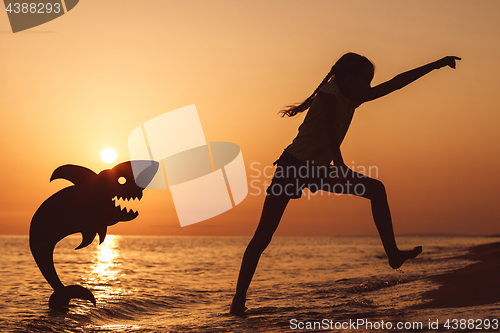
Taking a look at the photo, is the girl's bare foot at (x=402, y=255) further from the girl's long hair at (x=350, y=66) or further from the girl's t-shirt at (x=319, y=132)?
the girl's long hair at (x=350, y=66)

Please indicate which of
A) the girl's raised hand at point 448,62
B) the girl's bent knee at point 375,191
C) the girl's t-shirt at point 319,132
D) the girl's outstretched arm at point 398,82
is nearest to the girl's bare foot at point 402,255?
the girl's bent knee at point 375,191

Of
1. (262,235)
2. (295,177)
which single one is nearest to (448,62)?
(295,177)

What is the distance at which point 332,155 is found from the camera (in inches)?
118

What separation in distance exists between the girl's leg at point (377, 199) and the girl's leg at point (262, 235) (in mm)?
436

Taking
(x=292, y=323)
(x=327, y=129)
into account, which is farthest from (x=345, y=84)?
(x=292, y=323)

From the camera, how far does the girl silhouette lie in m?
3.10

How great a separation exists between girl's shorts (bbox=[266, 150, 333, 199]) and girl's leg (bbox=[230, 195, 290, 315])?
9 centimetres

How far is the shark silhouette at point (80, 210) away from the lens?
3686 mm

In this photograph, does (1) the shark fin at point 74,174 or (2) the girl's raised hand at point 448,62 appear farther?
(1) the shark fin at point 74,174

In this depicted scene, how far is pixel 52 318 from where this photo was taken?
3.58 meters

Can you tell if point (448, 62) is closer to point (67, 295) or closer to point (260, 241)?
point (260, 241)

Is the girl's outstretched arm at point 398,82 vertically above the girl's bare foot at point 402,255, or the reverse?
the girl's outstretched arm at point 398,82

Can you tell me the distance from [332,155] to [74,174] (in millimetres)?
2473

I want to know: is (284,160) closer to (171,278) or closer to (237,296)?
(237,296)
